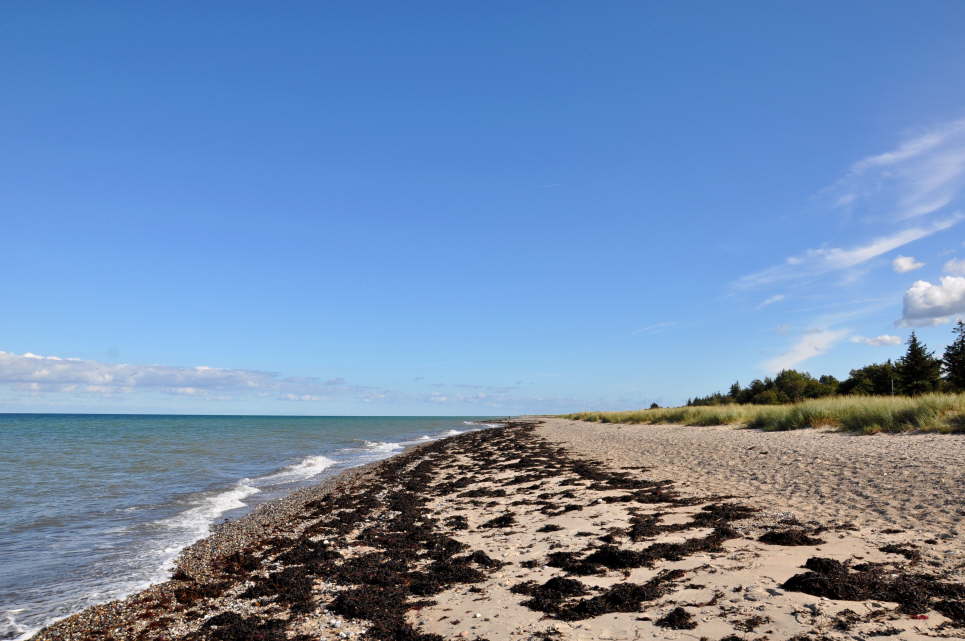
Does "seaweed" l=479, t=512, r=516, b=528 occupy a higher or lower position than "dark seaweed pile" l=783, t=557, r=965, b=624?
lower

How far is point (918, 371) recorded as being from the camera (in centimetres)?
4531

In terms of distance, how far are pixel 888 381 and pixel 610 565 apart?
54157mm

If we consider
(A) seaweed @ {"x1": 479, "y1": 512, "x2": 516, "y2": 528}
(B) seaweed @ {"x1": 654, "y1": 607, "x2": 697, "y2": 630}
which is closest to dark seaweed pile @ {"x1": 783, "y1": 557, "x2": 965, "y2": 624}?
(B) seaweed @ {"x1": 654, "y1": 607, "x2": 697, "y2": 630}

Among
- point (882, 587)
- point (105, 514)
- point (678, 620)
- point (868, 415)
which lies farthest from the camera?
point (868, 415)

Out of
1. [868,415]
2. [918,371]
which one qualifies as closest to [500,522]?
[868,415]

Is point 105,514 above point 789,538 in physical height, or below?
below

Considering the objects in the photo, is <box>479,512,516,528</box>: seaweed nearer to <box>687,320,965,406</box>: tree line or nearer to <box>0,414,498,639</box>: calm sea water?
<box>0,414,498,639</box>: calm sea water

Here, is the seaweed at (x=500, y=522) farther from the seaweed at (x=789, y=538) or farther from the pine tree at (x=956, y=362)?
the pine tree at (x=956, y=362)

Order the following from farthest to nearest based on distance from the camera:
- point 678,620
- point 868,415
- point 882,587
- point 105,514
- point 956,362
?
point 956,362
point 868,415
point 105,514
point 882,587
point 678,620

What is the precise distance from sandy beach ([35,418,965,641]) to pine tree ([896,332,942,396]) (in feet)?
127

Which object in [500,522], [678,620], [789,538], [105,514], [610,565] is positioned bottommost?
[105,514]

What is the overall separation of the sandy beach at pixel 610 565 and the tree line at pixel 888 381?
35.3m

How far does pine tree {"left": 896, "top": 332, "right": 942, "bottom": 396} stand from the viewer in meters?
44.5

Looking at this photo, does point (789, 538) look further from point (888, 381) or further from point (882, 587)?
point (888, 381)
